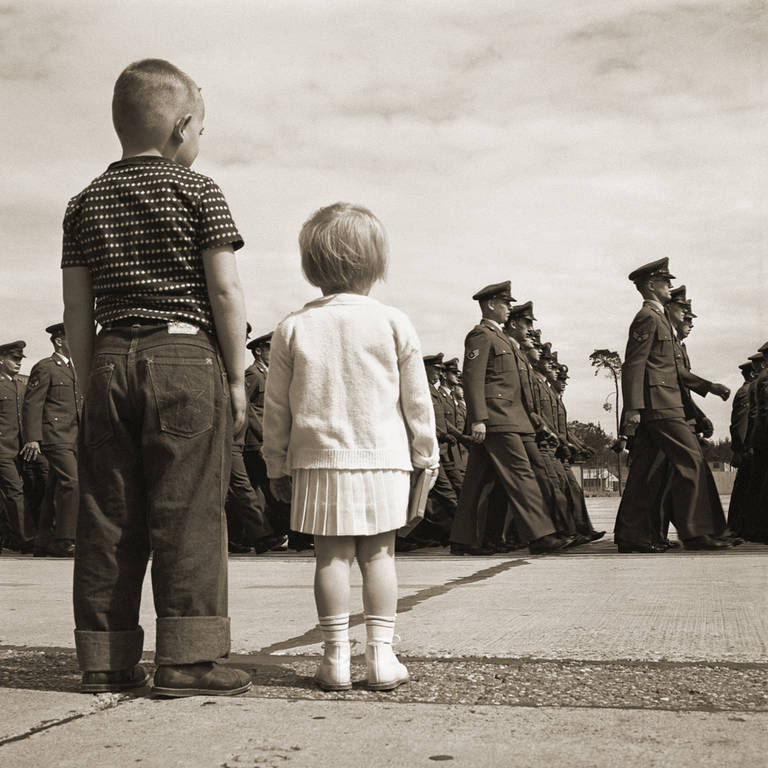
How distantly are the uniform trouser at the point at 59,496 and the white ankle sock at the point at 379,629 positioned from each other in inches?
278

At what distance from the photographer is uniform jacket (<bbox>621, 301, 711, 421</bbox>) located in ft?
25.9

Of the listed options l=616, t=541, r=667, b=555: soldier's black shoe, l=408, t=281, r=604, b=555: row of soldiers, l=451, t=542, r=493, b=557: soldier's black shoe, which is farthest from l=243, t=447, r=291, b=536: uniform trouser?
l=616, t=541, r=667, b=555: soldier's black shoe

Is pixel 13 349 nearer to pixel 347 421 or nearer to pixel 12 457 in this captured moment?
pixel 12 457

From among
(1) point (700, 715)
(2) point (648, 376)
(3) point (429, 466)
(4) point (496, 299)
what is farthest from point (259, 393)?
(1) point (700, 715)

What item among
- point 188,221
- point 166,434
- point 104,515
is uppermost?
point 188,221

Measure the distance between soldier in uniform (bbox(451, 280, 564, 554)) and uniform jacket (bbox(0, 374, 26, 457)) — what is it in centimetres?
495

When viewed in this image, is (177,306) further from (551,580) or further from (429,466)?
(551,580)

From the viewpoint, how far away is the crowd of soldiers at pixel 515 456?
795 centimetres

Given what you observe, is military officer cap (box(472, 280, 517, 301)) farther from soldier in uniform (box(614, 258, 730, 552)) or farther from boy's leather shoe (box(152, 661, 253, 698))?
boy's leather shoe (box(152, 661, 253, 698))

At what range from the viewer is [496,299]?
9234 millimetres

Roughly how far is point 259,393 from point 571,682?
26.1ft

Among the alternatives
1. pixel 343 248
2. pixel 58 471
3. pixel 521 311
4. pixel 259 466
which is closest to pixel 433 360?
pixel 521 311

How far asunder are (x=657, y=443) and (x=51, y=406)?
5257mm

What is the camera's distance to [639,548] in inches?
310
